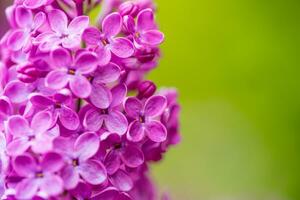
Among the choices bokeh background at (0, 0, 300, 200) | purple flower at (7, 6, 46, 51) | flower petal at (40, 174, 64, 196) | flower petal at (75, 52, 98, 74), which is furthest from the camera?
bokeh background at (0, 0, 300, 200)

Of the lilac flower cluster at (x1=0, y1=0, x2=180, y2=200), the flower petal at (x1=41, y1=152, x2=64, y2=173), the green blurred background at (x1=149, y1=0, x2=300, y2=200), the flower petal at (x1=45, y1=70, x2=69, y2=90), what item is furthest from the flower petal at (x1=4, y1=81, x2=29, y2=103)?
the green blurred background at (x1=149, y1=0, x2=300, y2=200)

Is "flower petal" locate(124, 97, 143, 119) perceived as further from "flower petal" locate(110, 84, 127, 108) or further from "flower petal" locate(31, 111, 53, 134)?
"flower petal" locate(31, 111, 53, 134)

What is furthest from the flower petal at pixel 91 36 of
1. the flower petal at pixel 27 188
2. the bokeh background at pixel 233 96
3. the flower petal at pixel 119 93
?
the bokeh background at pixel 233 96

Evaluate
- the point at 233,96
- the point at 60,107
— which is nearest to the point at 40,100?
the point at 60,107

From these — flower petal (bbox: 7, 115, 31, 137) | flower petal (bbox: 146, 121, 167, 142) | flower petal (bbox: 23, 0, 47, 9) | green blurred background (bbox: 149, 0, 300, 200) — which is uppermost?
flower petal (bbox: 23, 0, 47, 9)

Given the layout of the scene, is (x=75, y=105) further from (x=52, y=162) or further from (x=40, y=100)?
(x=52, y=162)

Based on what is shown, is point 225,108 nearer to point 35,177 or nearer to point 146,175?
point 146,175

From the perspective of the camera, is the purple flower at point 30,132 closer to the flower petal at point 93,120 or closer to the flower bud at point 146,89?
the flower petal at point 93,120
